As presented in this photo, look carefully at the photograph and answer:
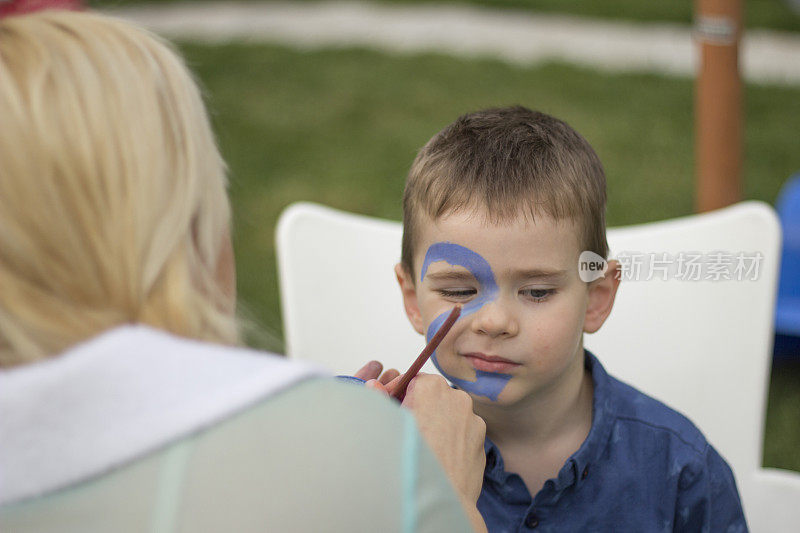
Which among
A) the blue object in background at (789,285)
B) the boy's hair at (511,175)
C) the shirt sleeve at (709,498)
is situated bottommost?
the blue object in background at (789,285)

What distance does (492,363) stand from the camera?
1143mm

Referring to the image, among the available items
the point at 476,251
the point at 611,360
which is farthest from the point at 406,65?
the point at 476,251

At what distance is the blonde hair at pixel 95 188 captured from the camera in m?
0.74

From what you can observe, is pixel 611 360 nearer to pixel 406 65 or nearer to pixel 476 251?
pixel 476 251

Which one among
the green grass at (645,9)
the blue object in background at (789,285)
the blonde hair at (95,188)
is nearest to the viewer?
the blonde hair at (95,188)

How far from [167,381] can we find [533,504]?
2.10 ft

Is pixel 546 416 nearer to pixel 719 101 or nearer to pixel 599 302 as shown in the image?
pixel 599 302

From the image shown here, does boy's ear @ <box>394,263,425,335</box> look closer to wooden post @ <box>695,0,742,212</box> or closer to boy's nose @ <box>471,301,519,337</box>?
boy's nose @ <box>471,301,519,337</box>

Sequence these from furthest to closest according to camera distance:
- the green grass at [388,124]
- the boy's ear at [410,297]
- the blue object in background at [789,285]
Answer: the green grass at [388,124]
the blue object in background at [789,285]
the boy's ear at [410,297]

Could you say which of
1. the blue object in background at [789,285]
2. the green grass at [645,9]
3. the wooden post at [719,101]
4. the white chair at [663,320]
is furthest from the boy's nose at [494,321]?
→ the green grass at [645,9]

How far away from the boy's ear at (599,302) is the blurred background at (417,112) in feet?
5.11

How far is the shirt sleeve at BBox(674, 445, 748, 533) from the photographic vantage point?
1183 mm

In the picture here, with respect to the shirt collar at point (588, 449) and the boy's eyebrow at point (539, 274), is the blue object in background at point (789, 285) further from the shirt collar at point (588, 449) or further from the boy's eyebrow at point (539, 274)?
the boy's eyebrow at point (539, 274)

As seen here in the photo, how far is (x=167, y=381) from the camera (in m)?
0.72
